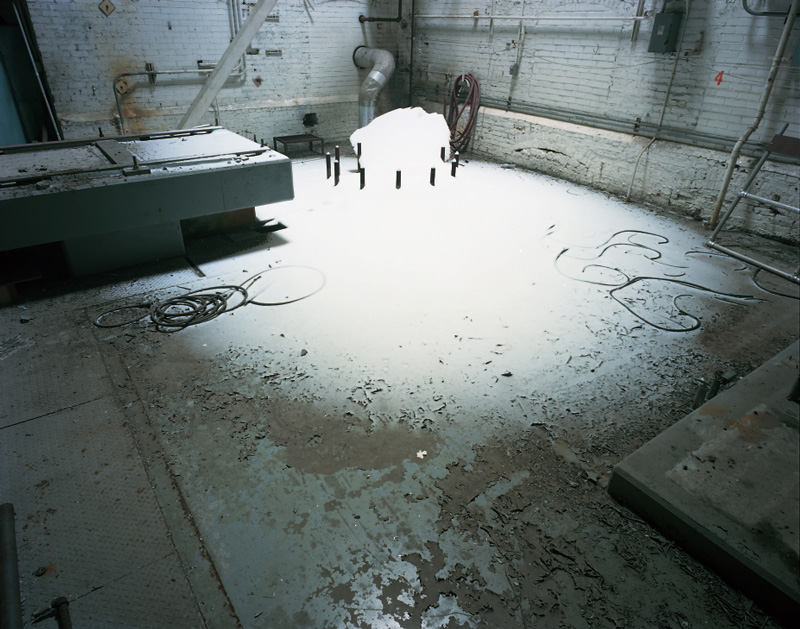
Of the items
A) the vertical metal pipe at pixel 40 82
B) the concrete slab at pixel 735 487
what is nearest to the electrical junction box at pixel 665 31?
the concrete slab at pixel 735 487

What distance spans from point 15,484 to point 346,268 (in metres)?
2.71

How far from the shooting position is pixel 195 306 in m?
3.66

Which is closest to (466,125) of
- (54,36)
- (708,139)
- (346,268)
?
(708,139)

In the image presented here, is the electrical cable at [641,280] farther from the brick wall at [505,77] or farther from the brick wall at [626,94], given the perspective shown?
the brick wall at [505,77]

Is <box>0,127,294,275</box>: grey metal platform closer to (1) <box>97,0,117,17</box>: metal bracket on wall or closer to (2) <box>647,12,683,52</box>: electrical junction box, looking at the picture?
(1) <box>97,0,117,17</box>: metal bracket on wall

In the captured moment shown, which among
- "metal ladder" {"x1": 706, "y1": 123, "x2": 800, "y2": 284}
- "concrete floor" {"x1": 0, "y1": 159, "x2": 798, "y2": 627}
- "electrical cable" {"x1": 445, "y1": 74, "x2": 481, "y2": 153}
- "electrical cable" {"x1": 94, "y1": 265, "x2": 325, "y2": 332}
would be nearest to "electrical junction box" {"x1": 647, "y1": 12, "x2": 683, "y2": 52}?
"metal ladder" {"x1": 706, "y1": 123, "x2": 800, "y2": 284}

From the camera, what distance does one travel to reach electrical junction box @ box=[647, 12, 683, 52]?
207 inches

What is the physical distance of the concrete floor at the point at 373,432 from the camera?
1.88 metres

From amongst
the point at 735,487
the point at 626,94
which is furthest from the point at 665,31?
the point at 735,487

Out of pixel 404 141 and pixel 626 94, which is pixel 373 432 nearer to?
pixel 626 94

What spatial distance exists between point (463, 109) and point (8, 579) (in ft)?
26.1

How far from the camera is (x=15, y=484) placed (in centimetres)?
225

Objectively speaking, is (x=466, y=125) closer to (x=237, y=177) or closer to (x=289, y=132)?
(x=289, y=132)

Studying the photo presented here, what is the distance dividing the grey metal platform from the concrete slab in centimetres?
372
